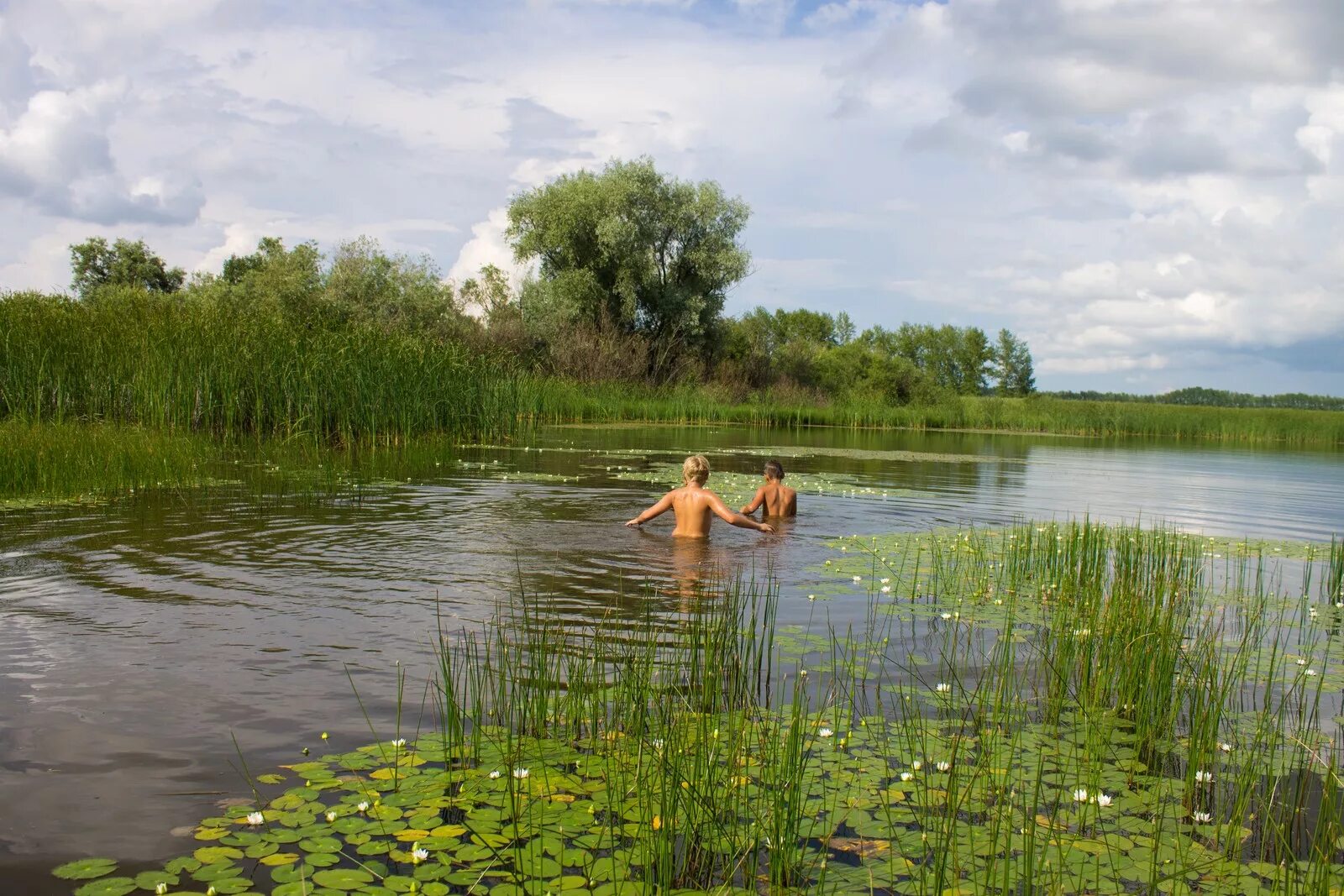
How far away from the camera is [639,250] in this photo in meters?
58.3

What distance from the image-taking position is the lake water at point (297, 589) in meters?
5.20

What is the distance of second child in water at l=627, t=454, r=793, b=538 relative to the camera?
1317 centimetres

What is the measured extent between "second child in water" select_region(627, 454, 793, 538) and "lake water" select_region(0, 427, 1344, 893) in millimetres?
313

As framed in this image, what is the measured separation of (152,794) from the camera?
194 inches

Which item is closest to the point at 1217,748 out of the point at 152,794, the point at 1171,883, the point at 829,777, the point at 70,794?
the point at 1171,883

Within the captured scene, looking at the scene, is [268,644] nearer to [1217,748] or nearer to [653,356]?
[1217,748]

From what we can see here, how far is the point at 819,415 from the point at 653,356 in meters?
10.5

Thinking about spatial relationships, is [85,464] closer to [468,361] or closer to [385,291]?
[468,361]

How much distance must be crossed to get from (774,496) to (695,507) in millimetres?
2225

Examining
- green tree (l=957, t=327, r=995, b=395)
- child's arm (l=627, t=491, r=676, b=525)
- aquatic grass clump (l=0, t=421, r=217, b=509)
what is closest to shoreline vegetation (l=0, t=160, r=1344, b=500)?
aquatic grass clump (l=0, t=421, r=217, b=509)

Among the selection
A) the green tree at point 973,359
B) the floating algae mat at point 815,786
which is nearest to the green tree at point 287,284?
the floating algae mat at point 815,786

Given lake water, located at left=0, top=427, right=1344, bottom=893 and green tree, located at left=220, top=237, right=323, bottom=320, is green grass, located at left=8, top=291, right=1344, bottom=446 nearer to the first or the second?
lake water, located at left=0, top=427, right=1344, bottom=893

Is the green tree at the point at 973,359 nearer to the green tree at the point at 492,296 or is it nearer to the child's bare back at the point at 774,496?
the green tree at the point at 492,296

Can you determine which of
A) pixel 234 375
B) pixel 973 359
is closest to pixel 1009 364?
pixel 973 359
